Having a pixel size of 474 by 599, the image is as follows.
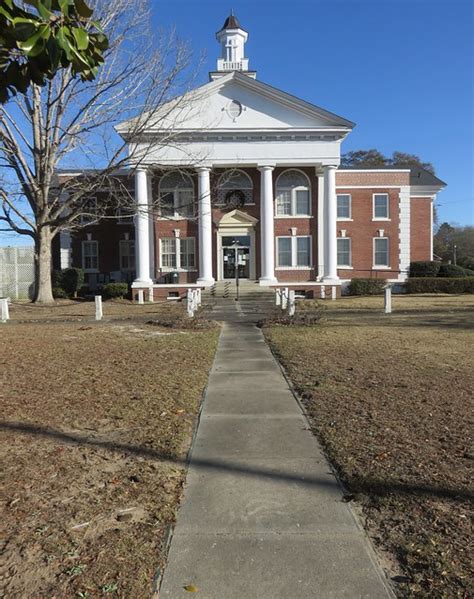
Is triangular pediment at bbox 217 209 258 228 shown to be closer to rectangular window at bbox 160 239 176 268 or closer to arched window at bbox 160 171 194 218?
arched window at bbox 160 171 194 218

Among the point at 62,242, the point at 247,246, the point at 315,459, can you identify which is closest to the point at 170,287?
the point at 247,246

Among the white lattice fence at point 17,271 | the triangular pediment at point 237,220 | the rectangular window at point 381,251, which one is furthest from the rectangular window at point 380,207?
the white lattice fence at point 17,271

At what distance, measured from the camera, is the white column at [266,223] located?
32.2m

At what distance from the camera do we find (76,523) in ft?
11.3

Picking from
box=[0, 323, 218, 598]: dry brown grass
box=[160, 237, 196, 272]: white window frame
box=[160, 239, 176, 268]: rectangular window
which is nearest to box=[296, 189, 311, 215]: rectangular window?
box=[160, 237, 196, 272]: white window frame

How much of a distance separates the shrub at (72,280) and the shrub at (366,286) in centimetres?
1722

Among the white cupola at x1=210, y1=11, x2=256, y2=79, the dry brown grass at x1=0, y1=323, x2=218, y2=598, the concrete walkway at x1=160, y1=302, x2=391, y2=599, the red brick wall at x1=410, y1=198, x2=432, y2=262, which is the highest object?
the white cupola at x1=210, y1=11, x2=256, y2=79

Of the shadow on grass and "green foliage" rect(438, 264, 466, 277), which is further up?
"green foliage" rect(438, 264, 466, 277)

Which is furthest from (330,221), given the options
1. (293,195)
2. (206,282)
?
(206,282)

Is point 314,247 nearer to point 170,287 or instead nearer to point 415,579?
point 170,287

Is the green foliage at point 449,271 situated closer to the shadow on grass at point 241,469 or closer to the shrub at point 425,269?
the shrub at point 425,269

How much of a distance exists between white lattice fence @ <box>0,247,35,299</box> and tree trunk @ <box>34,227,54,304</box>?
323 inches

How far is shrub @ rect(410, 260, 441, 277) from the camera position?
117 feet

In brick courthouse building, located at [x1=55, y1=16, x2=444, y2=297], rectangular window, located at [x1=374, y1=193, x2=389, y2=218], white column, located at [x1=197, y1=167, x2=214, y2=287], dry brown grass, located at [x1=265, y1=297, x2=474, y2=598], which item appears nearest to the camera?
dry brown grass, located at [x1=265, y1=297, x2=474, y2=598]
